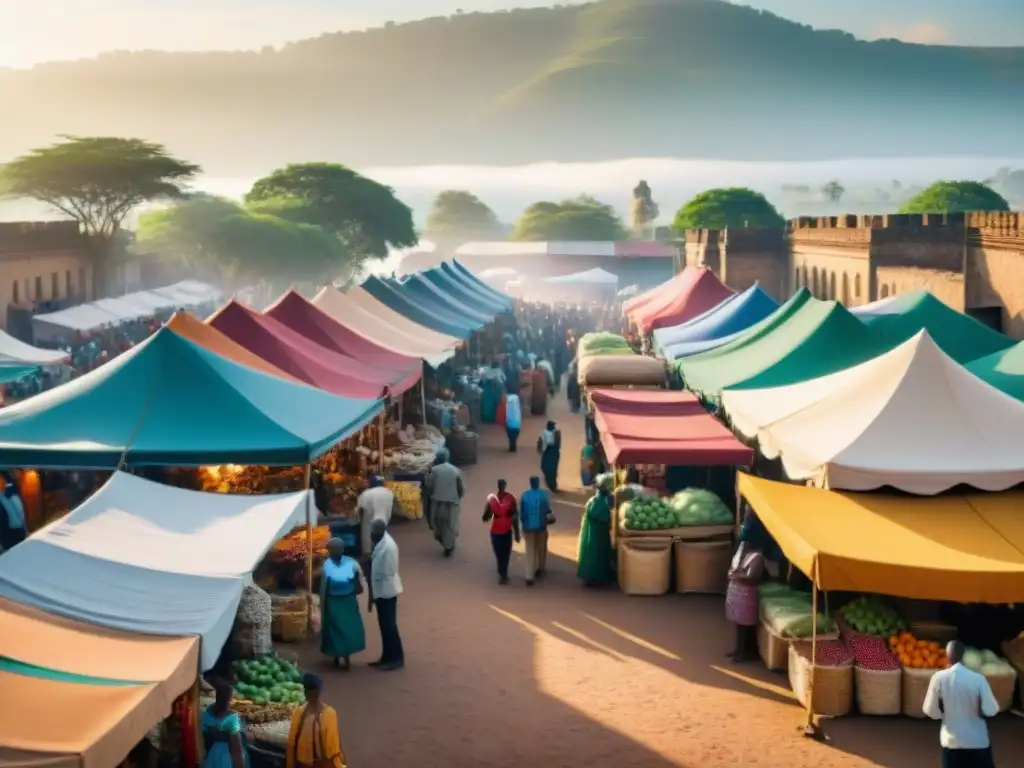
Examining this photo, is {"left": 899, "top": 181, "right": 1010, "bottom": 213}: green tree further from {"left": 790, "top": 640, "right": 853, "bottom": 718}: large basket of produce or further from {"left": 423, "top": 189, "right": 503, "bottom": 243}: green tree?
{"left": 423, "top": 189, "right": 503, "bottom": 243}: green tree

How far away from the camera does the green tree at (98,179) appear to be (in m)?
48.2

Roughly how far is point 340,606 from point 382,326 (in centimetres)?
1188

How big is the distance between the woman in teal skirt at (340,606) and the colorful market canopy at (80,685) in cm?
288

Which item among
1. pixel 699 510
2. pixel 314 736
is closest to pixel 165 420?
pixel 314 736

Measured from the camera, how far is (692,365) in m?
16.6

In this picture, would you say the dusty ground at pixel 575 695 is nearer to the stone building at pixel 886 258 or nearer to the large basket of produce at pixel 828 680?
the large basket of produce at pixel 828 680

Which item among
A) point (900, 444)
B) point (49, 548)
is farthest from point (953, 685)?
point (49, 548)

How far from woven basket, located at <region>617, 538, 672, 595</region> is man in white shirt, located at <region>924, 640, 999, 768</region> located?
4.62m

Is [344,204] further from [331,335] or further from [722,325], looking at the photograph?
[331,335]

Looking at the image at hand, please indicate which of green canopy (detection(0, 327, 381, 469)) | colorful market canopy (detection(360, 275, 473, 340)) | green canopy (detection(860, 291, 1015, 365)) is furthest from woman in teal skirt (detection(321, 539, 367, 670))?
colorful market canopy (detection(360, 275, 473, 340))

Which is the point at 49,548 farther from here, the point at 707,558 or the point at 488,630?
the point at 707,558

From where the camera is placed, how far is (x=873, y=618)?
9.07 m

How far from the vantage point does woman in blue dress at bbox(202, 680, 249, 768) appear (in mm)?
6742

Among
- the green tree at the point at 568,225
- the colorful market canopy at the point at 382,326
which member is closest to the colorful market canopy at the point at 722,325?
the colorful market canopy at the point at 382,326
